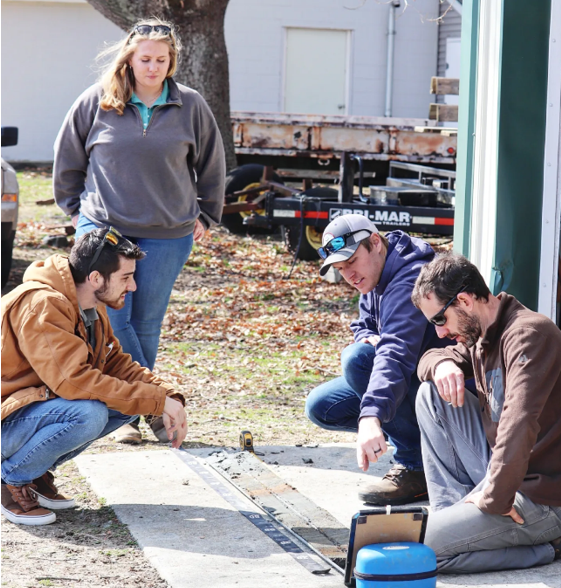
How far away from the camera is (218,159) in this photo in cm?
509

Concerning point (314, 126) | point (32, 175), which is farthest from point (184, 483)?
point (32, 175)

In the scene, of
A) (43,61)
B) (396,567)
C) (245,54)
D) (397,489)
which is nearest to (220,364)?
(397,489)

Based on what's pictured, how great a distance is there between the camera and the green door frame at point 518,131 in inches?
184

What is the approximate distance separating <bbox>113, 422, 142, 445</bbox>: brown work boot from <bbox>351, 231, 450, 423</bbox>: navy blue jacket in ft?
5.21

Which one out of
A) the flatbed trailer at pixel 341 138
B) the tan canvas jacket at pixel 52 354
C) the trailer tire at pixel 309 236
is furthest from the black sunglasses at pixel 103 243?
the flatbed trailer at pixel 341 138

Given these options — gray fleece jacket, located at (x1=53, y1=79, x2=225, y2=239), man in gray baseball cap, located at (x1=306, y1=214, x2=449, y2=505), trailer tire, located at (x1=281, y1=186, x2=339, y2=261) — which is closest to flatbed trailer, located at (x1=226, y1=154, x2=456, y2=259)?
trailer tire, located at (x1=281, y1=186, x2=339, y2=261)

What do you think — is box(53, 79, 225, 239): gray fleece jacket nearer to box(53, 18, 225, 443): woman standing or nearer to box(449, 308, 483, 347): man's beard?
box(53, 18, 225, 443): woman standing

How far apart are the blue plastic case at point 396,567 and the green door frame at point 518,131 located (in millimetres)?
2153

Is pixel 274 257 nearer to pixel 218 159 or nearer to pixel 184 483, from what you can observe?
pixel 218 159

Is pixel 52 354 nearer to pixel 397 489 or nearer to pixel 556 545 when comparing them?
pixel 397 489

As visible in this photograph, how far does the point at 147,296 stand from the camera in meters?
4.88

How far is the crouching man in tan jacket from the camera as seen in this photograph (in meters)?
3.66

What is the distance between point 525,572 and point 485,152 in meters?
2.36

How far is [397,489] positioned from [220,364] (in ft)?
10.7
